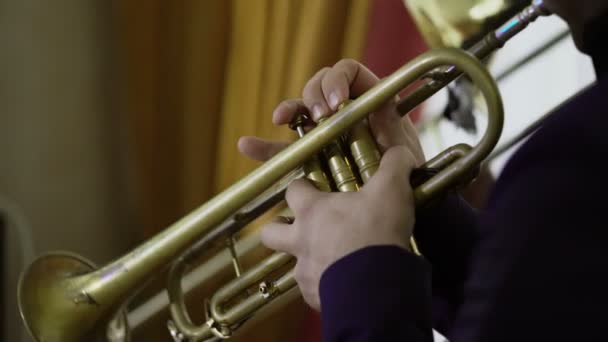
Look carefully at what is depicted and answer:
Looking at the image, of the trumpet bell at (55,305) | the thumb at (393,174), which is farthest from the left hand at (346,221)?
the trumpet bell at (55,305)

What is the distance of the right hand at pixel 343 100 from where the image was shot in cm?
62

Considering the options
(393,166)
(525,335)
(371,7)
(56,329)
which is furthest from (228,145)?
(525,335)

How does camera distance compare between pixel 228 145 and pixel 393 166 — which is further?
pixel 228 145

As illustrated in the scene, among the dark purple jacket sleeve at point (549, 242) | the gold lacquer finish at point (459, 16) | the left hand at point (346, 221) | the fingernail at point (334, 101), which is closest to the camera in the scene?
the dark purple jacket sleeve at point (549, 242)

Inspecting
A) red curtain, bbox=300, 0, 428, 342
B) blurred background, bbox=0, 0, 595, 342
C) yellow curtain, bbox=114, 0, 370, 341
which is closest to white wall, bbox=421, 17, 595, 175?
blurred background, bbox=0, 0, 595, 342

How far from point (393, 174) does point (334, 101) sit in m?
0.14

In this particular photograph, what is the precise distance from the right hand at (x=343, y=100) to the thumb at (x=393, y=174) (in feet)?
0.33

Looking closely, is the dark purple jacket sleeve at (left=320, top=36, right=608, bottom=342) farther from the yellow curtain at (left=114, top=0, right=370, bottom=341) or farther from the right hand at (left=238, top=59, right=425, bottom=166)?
the yellow curtain at (left=114, top=0, right=370, bottom=341)

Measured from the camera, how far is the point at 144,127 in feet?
3.99

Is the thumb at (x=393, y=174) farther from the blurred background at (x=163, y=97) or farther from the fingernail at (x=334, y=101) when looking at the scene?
the blurred background at (x=163, y=97)

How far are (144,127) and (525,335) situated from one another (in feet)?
3.31

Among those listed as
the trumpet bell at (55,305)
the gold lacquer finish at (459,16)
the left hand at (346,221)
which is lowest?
the left hand at (346,221)

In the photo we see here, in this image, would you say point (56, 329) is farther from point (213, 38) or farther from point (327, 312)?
point (213, 38)

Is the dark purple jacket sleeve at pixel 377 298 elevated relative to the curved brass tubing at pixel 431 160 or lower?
lower
